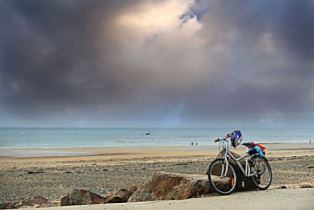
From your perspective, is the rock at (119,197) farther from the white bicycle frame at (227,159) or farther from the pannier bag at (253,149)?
the pannier bag at (253,149)

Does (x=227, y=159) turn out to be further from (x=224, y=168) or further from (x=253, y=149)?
(x=253, y=149)

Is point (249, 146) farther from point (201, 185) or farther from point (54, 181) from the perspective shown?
point (54, 181)

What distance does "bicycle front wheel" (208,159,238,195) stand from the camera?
10484 mm

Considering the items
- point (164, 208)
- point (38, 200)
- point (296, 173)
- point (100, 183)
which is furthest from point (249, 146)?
Answer: point (296, 173)

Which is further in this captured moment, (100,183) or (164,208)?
(100,183)

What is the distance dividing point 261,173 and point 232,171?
0.92 m

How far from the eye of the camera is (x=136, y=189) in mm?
11805

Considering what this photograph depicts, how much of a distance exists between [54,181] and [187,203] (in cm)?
1130

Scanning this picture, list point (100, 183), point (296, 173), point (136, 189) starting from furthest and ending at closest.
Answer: point (296, 173) → point (100, 183) → point (136, 189)

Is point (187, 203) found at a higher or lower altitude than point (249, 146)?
lower

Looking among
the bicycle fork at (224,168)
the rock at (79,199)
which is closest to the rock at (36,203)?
the rock at (79,199)

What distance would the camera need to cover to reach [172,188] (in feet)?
35.2

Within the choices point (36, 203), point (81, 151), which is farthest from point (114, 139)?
point (36, 203)

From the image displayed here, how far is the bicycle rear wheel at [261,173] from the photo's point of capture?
36.8 ft
